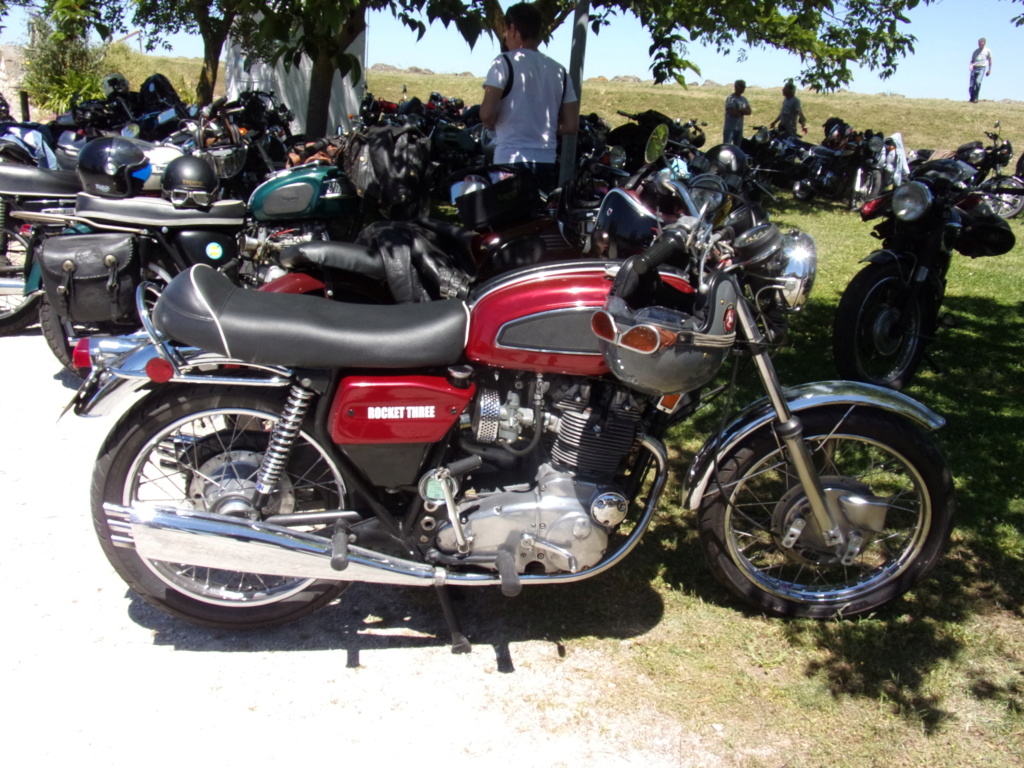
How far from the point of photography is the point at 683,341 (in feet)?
8.18

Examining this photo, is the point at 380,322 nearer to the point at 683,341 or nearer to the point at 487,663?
the point at 683,341

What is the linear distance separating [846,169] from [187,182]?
11.6 m

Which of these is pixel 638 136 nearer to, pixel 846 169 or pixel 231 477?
pixel 846 169

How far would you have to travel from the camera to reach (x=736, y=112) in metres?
14.2

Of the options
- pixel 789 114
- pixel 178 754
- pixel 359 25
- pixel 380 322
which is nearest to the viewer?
pixel 178 754

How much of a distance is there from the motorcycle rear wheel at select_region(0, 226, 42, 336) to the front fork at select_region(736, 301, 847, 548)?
15.0 feet

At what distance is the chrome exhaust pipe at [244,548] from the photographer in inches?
104

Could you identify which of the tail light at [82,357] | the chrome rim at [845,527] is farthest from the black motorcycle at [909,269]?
the tail light at [82,357]

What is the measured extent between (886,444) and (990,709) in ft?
2.96

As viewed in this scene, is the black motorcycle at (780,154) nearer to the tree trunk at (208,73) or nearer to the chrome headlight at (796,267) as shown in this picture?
the tree trunk at (208,73)

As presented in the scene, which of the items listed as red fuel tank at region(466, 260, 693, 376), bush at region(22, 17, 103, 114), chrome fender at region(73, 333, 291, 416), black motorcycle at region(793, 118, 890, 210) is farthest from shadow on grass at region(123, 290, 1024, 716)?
bush at region(22, 17, 103, 114)

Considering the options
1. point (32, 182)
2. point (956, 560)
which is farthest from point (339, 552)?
point (32, 182)

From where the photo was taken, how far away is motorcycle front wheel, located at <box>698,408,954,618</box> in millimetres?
2902

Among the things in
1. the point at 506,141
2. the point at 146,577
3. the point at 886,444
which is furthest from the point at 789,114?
the point at 146,577
